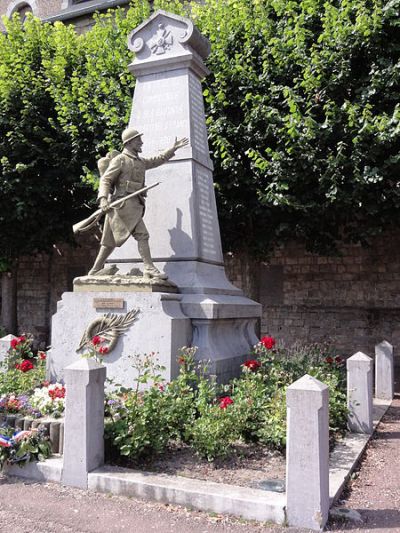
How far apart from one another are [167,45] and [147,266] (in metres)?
3.25

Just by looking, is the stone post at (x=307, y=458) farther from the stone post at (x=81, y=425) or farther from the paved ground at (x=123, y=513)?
the stone post at (x=81, y=425)

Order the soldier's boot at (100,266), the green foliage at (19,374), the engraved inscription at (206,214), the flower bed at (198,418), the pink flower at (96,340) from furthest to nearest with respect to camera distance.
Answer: the engraved inscription at (206,214) → the soldier's boot at (100,266) → the green foliage at (19,374) → the pink flower at (96,340) → the flower bed at (198,418)

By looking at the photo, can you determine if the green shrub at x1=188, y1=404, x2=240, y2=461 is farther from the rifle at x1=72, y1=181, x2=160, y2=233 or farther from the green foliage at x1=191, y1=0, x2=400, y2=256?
the green foliage at x1=191, y1=0, x2=400, y2=256

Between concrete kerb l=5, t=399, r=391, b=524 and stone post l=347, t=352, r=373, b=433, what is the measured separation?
3.88 feet

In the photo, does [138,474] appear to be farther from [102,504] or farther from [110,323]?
[110,323]

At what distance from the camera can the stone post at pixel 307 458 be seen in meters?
3.01

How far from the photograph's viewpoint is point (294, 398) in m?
3.14

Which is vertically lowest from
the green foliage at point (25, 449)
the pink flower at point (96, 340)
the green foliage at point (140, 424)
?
the green foliage at point (25, 449)

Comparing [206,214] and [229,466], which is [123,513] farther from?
[206,214]

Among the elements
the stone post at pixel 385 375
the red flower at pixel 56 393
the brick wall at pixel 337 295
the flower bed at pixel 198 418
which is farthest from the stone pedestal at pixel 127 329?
the brick wall at pixel 337 295

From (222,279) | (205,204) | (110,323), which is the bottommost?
(110,323)

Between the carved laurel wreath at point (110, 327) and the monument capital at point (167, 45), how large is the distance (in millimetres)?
3548

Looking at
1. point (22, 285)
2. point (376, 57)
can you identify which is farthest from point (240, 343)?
point (22, 285)

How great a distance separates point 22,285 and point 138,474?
53.4 feet
